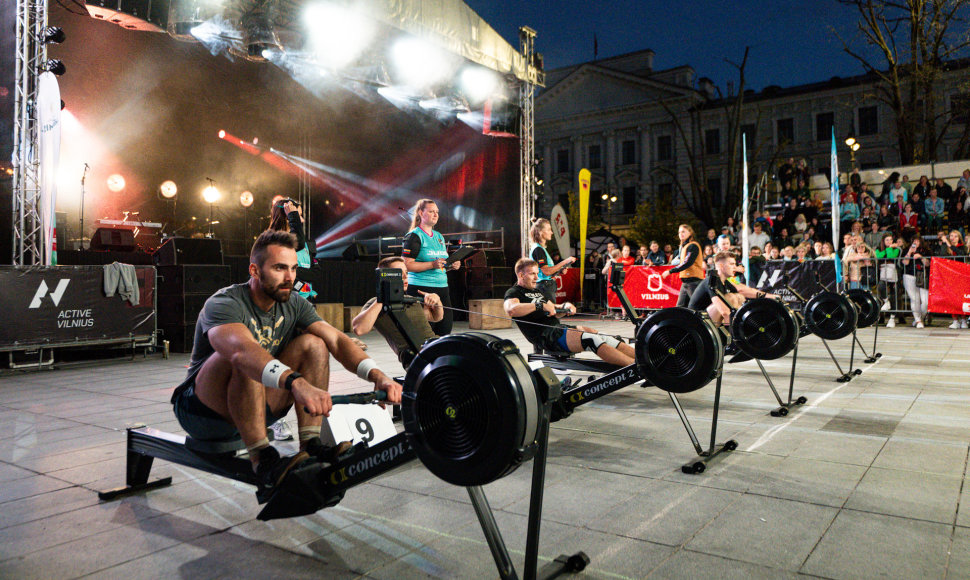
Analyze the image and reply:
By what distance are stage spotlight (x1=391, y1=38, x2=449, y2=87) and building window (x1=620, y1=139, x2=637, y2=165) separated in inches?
1339

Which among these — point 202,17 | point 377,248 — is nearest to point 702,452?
point 202,17

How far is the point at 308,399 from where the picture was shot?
2.27m

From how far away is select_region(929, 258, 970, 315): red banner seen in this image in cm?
1231

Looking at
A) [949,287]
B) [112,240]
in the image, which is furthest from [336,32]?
[949,287]

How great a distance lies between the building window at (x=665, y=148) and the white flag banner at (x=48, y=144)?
40079 mm

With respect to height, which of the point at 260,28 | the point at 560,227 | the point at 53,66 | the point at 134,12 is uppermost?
the point at 260,28

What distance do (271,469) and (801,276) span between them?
45.1 feet

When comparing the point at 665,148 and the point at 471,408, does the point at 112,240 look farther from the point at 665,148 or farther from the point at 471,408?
the point at 665,148

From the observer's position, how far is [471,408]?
2148 millimetres

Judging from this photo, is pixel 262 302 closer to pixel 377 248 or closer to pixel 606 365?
pixel 606 365

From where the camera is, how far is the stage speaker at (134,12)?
955 cm

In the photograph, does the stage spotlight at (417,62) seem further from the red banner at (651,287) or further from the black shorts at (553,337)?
the black shorts at (553,337)

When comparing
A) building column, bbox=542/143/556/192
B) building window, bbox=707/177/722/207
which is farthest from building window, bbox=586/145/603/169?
building window, bbox=707/177/722/207

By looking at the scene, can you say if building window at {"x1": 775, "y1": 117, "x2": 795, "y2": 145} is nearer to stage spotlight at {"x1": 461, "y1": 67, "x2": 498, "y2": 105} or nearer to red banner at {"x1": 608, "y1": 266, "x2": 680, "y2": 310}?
red banner at {"x1": 608, "y1": 266, "x2": 680, "y2": 310}
